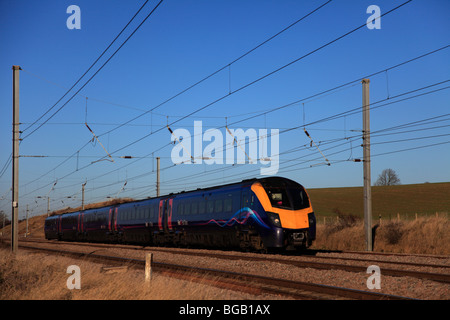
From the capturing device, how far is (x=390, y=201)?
2724 inches

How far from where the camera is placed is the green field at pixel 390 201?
194 ft

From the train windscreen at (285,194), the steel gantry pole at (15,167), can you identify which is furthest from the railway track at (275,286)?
the steel gantry pole at (15,167)

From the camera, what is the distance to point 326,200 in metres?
76.2

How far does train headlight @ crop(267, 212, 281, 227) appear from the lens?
20594 millimetres

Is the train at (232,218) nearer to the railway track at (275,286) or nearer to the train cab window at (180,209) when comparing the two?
the train cab window at (180,209)

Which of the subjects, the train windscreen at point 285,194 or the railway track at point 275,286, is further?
the train windscreen at point 285,194

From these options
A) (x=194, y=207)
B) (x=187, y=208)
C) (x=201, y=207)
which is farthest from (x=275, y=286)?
(x=187, y=208)

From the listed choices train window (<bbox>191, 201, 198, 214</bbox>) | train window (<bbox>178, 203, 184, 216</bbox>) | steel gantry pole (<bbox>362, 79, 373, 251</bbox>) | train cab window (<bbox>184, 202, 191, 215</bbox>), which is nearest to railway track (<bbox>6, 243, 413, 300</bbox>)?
train window (<bbox>191, 201, 198, 214</bbox>)

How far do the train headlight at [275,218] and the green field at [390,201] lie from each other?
116 ft

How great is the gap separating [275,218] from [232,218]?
321 centimetres

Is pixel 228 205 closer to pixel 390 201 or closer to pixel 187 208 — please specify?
pixel 187 208

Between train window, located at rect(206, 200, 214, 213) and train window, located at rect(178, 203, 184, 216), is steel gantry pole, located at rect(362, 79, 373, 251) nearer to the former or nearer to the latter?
train window, located at rect(206, 200, 214, 213)
